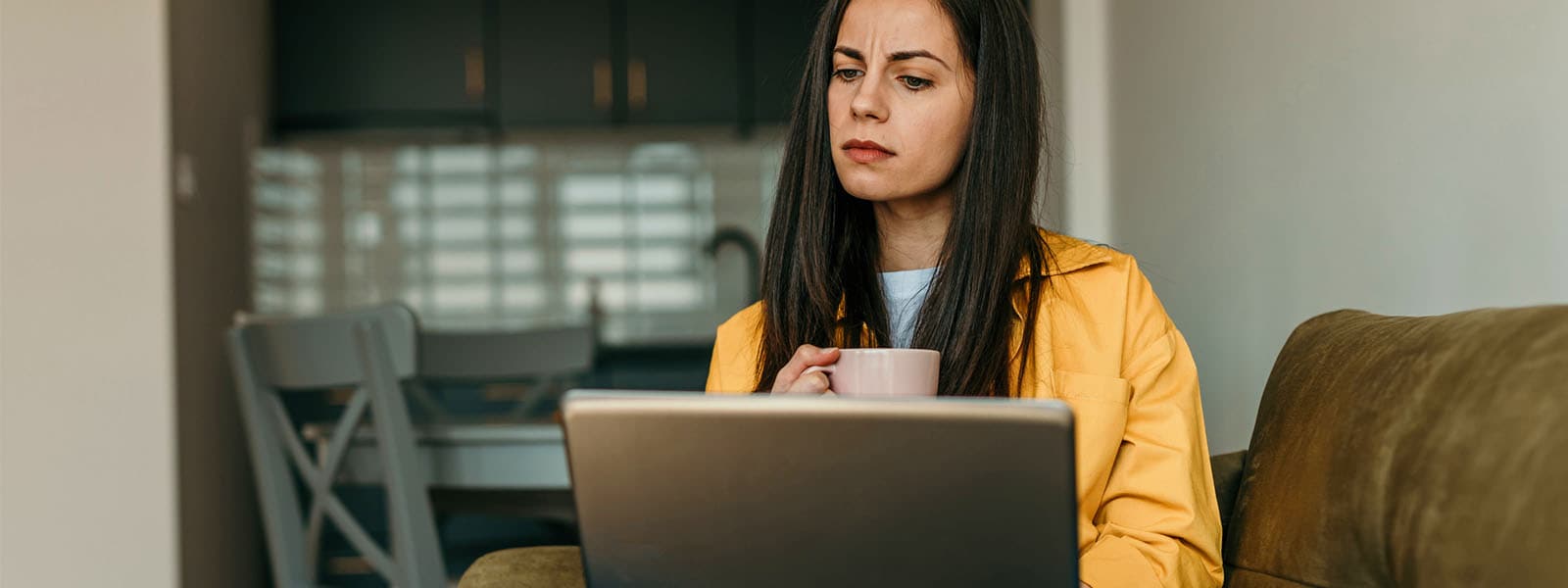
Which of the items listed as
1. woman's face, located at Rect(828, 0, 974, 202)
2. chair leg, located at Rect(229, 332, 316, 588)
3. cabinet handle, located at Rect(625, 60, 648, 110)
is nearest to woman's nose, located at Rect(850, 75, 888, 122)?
woman's face, located at Rect(828, 0, 974, 202)

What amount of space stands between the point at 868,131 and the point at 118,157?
1.85 meters

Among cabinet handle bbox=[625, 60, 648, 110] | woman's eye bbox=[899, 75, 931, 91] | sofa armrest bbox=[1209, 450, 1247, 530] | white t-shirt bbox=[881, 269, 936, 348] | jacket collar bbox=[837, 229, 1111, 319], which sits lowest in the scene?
sofa armrest bbox=[1209, 450, 1247, 530]

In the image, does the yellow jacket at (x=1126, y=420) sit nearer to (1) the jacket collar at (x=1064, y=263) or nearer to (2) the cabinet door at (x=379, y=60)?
(1) the jacket collar at (x=1064, y=263)

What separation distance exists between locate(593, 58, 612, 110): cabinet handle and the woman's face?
10.7 ft

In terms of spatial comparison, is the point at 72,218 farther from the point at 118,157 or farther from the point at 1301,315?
the point at 1301,315

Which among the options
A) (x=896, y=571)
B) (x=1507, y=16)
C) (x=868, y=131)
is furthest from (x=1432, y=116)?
(x=896, y=571)

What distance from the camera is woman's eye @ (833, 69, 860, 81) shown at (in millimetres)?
1298

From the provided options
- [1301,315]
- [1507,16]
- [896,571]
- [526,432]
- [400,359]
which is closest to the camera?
[896,571]

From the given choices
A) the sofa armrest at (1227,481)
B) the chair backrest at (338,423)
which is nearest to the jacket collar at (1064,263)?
the sofa armrest at (1227,481)

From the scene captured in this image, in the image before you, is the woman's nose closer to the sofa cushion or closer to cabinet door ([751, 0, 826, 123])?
the sofa cushion

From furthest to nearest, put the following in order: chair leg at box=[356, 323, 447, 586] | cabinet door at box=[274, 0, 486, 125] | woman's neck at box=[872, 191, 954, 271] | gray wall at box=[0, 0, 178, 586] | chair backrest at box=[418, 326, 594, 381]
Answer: cabinet door at box=[274, 0, 486, 125]
chair backrest at box=[418, 326, 594, 381]
gray wall at box=[0, 0, 178, 586]
chair leg at box=[356, 323, 447, 586]
woman's neck at box=[872, 191, 954, 271]

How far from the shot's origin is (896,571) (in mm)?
720

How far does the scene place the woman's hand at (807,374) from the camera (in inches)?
38.7

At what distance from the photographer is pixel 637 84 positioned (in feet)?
14.6
